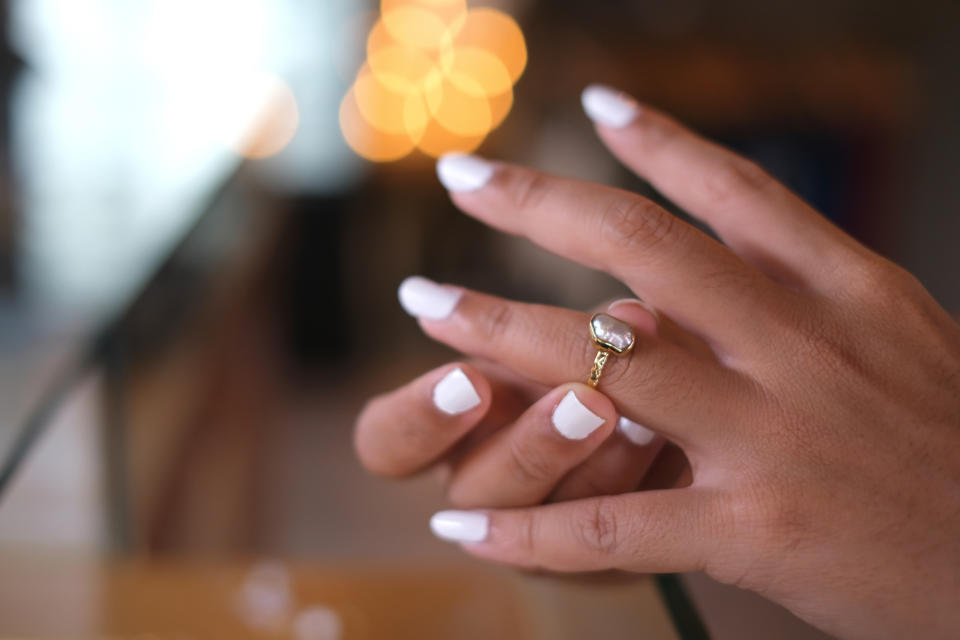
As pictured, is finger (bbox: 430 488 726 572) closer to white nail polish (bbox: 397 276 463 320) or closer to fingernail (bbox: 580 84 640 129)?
white nail polish (bbox: 397 276 463 320)

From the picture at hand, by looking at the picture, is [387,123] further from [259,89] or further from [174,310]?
[174,310]

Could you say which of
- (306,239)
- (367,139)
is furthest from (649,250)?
(367,139)

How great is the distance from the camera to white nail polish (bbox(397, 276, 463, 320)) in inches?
17.6

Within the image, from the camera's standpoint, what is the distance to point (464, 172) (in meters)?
0.50

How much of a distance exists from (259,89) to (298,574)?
3.38 metres

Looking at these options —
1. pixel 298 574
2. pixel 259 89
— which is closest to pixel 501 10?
Result: pixel 259 89

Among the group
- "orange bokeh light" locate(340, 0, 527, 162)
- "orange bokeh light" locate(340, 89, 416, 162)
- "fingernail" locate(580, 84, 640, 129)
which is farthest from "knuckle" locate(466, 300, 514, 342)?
"orange bokeh light" locate(340, 0, 527, 162)

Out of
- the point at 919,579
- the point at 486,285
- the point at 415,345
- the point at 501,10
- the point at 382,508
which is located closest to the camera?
the point at 919,579

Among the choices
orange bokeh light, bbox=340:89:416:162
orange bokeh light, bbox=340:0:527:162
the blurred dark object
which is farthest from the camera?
orange bokeh light, bbox=340:0:527:162

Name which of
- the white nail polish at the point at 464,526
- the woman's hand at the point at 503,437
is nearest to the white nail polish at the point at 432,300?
the woman's hand at the point at 503,437

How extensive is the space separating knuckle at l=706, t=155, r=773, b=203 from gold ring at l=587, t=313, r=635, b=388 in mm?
154

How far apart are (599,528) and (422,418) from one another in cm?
12

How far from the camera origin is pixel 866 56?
265 centimetres

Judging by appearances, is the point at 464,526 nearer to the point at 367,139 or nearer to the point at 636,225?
the point at 636,225
